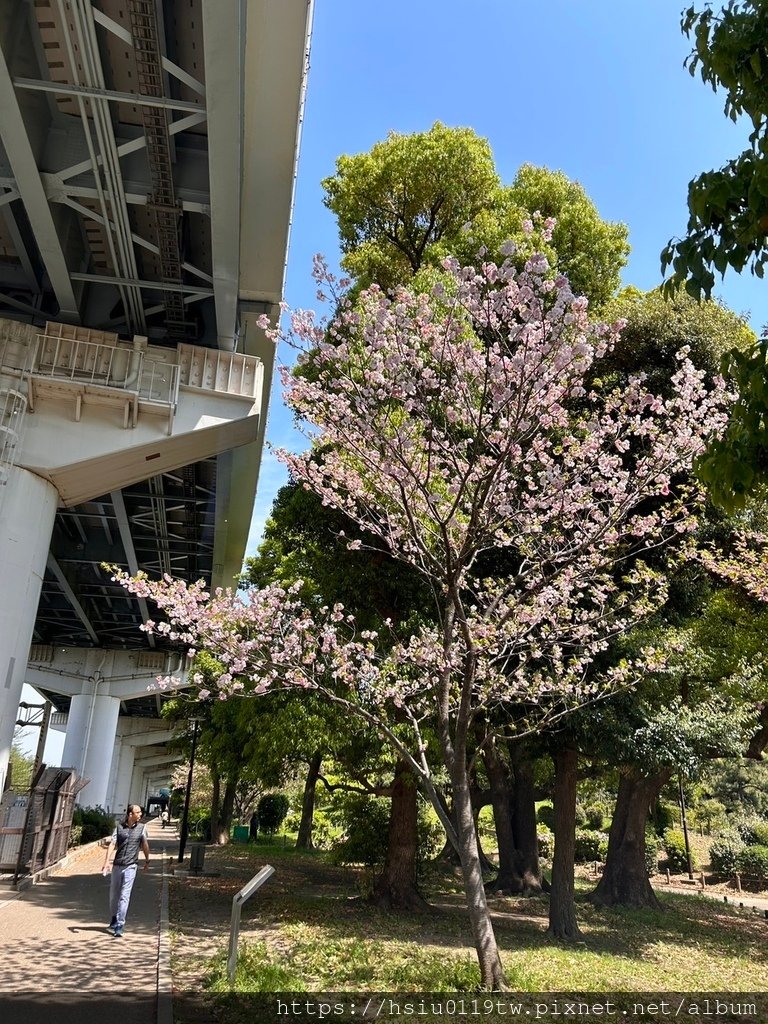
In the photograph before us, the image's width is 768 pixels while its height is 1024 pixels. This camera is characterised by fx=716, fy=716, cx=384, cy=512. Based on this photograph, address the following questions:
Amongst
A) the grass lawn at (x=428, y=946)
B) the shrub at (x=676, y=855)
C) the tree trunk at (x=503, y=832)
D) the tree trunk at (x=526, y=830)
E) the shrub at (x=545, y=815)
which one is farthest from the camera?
the shrub at (x=545, y=815)

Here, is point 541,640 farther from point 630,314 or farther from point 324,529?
point 630,314

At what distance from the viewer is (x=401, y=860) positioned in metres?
13.1

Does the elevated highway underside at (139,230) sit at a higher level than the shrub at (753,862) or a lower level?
higher

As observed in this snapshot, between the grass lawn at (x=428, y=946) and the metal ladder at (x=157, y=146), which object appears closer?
the grass lawn at (x=428, y=946)

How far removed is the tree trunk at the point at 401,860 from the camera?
12.9 meters

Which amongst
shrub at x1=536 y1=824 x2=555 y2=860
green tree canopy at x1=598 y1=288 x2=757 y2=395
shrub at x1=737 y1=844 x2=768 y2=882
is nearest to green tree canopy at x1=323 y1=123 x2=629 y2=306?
green tree canopy at x1=598 y1=288 x2=757 y2=395

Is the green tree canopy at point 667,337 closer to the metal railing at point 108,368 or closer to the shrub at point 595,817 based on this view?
the metal railing at point 108,368

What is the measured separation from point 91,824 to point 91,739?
6969 millimetres

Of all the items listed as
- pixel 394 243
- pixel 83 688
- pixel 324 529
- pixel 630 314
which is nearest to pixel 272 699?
pixel 324 529

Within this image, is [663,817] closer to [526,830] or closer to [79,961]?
[526,830]

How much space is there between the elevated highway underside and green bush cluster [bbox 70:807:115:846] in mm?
12604

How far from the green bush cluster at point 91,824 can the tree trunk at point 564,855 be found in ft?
53.3

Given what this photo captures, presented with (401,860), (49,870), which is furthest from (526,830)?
(49,870)

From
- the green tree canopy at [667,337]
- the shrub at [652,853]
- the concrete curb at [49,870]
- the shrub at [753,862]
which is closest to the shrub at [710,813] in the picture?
the shrub at [652,853]
